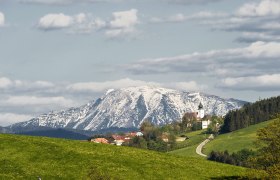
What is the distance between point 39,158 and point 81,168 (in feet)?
20.0

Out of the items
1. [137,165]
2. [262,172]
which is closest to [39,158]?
[137,165]

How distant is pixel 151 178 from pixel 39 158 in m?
14.3

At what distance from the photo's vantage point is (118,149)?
86938 mm

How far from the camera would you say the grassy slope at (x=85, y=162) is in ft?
238

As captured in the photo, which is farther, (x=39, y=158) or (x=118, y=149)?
(x=118, y=149)

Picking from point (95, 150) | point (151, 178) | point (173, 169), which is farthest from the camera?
point (95, 150)

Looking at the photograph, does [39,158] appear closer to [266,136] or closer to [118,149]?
[118,149]

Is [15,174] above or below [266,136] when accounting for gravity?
below

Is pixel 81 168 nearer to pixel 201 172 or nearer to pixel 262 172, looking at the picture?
pixel 201 172

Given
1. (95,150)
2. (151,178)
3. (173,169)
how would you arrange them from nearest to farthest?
(151,178) → (173,169) → (95,150)

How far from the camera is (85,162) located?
76.9 meters

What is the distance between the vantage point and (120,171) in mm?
75125

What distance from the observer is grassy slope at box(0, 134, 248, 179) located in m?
72.4

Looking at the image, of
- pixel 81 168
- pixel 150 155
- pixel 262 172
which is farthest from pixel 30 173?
pixel 262 172
